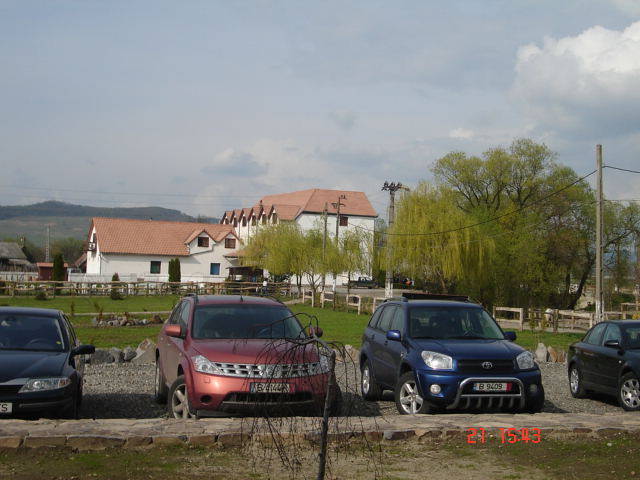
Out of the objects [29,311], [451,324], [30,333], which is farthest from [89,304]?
[451,324]

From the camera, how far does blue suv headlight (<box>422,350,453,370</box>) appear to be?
9612mm

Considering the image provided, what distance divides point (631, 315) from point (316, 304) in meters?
21.6

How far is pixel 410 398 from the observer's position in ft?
32.4

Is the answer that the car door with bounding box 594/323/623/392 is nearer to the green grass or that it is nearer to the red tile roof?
the green grass

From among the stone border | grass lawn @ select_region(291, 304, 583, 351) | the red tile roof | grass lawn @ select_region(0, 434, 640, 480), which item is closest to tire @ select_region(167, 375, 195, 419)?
the stone border

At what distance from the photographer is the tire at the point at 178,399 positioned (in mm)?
8680

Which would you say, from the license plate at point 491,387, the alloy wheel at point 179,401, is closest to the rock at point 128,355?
the alloy wheel at point 179,401

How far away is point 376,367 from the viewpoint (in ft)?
38.0

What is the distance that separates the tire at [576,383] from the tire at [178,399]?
770cm

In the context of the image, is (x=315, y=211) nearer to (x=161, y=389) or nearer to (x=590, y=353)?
(x=590, y=353)

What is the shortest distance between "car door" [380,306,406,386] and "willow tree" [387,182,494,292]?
35119mm

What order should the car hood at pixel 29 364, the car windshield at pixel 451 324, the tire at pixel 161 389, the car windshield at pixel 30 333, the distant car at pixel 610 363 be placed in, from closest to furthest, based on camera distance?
the car hood at pixel 29 364
the car windshield at pixel 30 333
the tire at pixel 161 389
the car windshield at pixel 451 324
the distant car at pixel 610 363

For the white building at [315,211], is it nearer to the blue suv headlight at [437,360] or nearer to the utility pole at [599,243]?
the utility pole at [599,243]

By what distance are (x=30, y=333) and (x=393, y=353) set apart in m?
5.13
